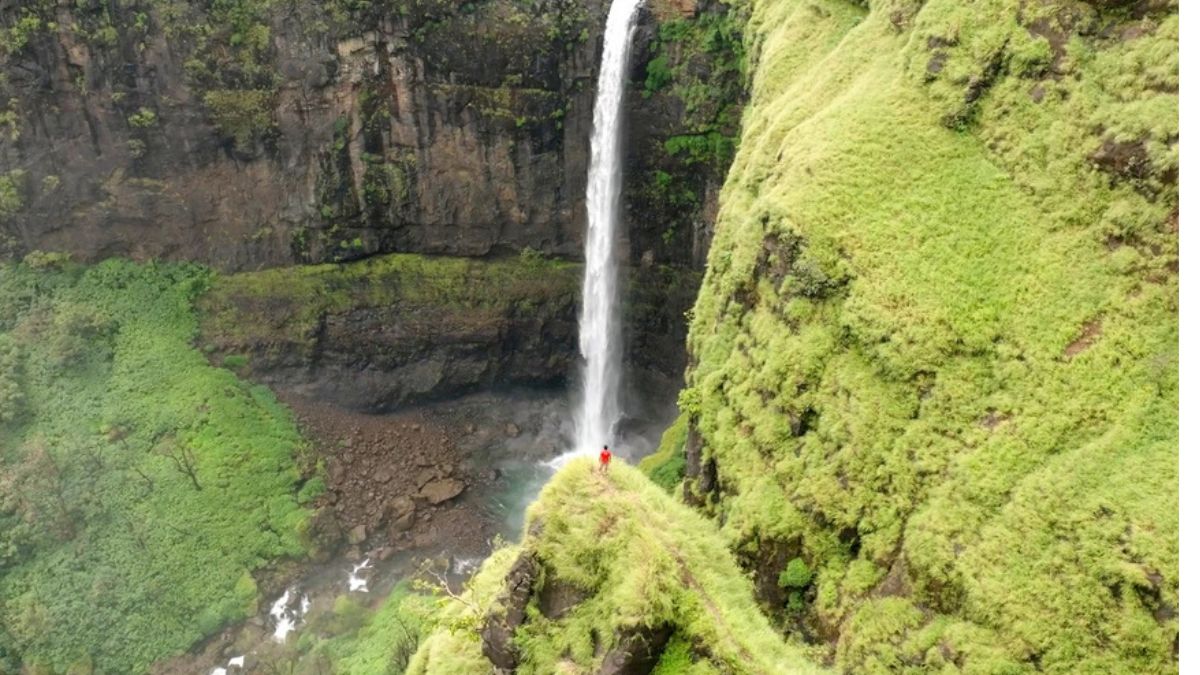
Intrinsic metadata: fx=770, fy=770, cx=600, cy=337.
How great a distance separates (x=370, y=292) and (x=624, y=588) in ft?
67.6

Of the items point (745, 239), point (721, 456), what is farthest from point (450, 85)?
point (721, 456)

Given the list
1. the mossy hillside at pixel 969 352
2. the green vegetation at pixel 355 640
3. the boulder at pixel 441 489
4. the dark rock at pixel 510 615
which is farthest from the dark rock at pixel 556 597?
the boulder at pixel 441 489

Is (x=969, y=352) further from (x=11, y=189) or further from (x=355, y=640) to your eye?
(x=11, y=189)

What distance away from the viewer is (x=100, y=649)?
734 inches

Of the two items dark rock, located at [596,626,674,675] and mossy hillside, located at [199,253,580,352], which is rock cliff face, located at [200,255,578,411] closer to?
mossy hillside, located at [199,253,580,352]

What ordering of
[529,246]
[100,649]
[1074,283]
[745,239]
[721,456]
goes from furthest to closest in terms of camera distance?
1. [529,246]
2. [100,649]
3. [745,239]
4. [721,456]
5. [1074,283]

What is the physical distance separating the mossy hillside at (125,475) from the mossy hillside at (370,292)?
1.24 meters

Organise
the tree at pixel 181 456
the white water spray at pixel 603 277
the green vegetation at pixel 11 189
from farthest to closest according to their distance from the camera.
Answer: the white water spray at pixel 603 277
the green vegetation at pixel 11 189
the tree at pixel 181 456

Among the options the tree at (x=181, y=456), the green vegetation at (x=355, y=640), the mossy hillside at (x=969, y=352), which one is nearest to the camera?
the mossy hillside at (x=969, y=352)

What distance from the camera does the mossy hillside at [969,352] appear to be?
7.41 meters

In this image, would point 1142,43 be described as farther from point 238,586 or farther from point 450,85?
point 238,586

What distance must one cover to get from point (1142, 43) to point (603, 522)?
8.34 meters

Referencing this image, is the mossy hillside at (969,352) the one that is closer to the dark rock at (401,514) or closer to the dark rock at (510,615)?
the dark rock at (510,615)

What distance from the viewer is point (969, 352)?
9.05m
